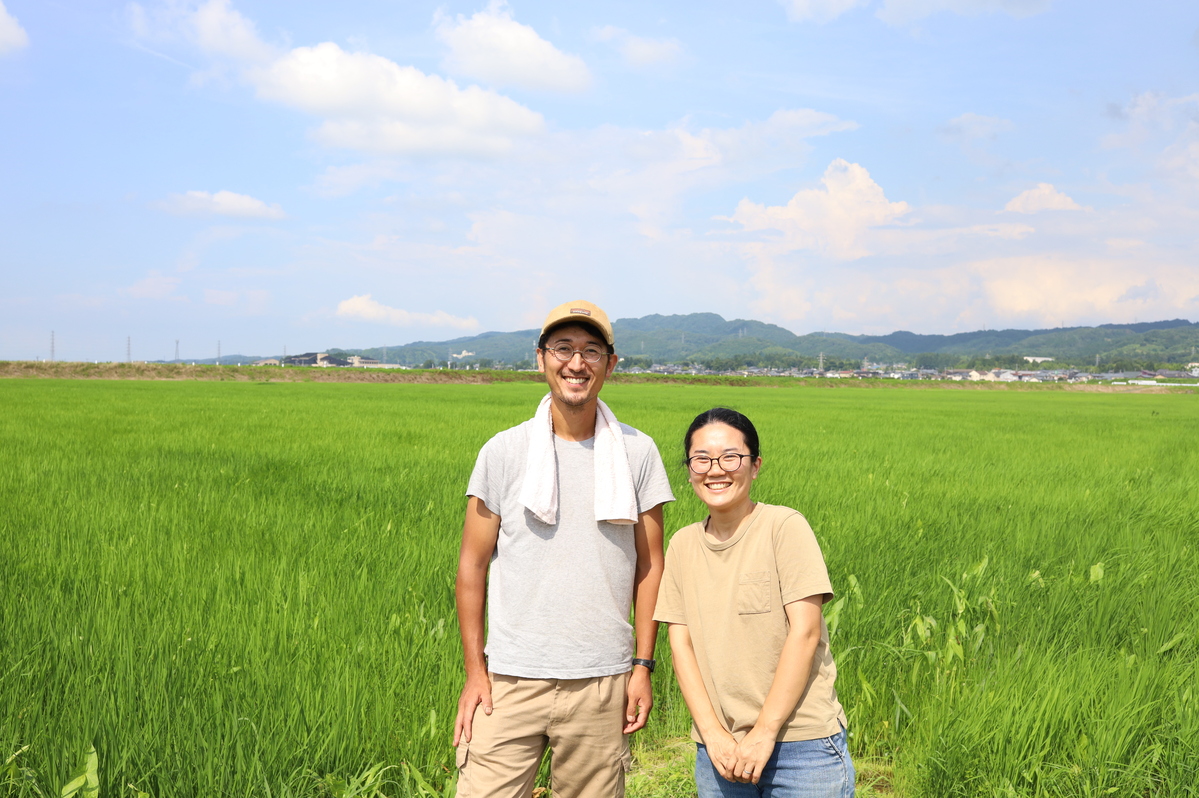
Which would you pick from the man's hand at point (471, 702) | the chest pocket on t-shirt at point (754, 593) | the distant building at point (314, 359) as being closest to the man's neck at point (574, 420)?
the chest pocket on t-shirt at point (754, 593)

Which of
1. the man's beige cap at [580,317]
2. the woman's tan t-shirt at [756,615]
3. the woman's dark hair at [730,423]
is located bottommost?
the woman's tan t-shirt at [756,615]

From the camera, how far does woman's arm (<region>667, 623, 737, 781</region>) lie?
71.9 inches

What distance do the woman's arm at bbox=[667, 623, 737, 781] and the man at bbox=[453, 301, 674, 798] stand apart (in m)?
0.10

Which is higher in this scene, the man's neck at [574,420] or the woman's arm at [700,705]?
the man's neck at [574,420]

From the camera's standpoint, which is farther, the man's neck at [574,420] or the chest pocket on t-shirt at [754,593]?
→ the man's neck at [574,420]

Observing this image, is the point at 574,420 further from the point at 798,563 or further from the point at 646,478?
the point at 798,563

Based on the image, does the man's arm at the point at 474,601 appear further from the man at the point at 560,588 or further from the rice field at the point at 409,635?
the rice field at the point at 409,635

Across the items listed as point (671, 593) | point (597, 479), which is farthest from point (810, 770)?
point (597, 479)

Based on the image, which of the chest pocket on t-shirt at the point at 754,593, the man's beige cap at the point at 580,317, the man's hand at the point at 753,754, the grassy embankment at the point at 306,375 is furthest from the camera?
the grassy embankment at the point at 306,375

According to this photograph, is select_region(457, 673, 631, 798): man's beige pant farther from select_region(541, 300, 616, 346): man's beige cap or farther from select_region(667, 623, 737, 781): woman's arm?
select_region(541, 300, 616, 346): man's beige cap

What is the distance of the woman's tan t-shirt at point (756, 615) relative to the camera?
1.83m

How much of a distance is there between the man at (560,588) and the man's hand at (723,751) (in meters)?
0.21

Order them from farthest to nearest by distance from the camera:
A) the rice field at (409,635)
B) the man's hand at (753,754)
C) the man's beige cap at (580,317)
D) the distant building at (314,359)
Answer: the distant building at (314,359) < the rice field at (409,635) < the man's beige cap at (580,317) < the man's hand at (753,754)

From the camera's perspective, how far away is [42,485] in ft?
24.1
